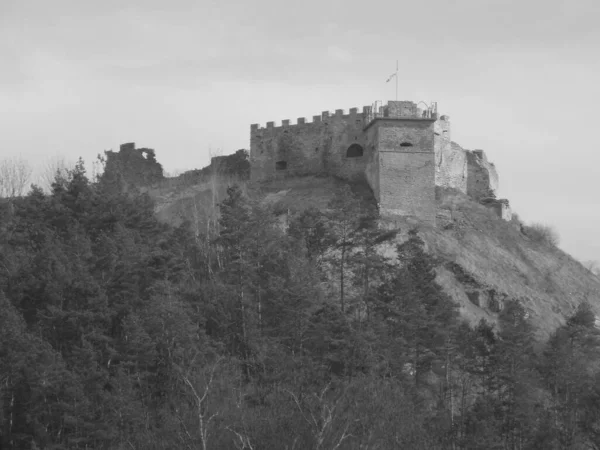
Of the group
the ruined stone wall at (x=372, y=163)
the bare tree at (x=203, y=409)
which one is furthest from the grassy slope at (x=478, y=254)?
the bare tree at (x=203, y=409)

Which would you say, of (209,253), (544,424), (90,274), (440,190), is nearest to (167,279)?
(90,274)

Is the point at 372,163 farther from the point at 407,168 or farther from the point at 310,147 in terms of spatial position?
the point at 310,147

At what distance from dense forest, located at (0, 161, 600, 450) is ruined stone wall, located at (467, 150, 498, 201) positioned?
10.6 m

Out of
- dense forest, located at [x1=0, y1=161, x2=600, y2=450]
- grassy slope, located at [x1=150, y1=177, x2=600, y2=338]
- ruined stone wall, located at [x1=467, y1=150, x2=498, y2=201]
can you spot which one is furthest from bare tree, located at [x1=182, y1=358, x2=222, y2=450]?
ruined stone wall, located at [x1=467, y1=150, x2=498, y2=201]

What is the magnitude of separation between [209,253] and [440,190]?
13.4m

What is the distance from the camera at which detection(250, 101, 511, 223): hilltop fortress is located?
5462 cm

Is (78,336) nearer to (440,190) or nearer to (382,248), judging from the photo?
(382,248)

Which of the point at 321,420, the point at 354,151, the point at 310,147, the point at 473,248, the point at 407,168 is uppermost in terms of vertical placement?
the point at 310,147

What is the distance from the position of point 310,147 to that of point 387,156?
19.6 feet

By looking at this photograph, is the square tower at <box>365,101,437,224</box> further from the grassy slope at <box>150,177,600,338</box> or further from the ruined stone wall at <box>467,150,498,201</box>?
the ruined stone wall at <box>467,150,498,201</box>

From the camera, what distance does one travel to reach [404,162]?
2154 inches

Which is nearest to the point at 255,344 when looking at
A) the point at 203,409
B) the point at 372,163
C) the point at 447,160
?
the point at 203,409

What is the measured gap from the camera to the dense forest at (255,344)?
115 ft

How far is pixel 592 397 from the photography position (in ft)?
134
